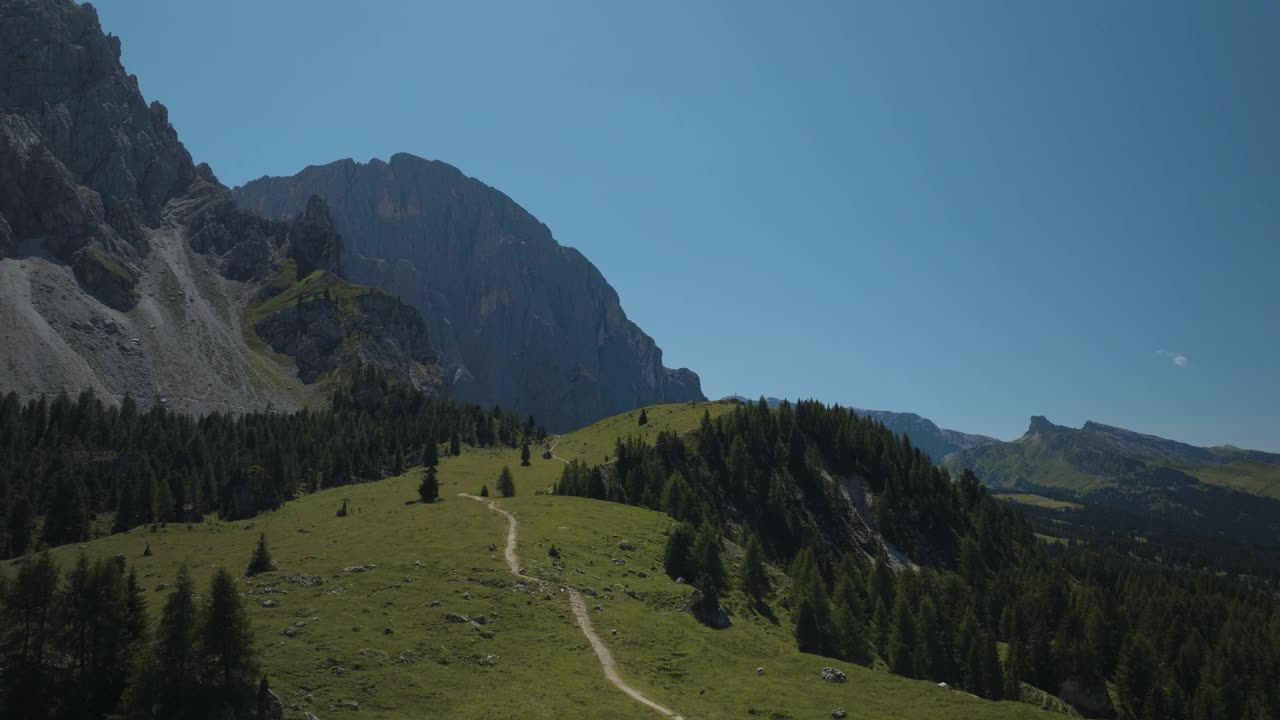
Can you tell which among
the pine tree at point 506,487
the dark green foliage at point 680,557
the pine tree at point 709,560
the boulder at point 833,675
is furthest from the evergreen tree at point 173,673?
the pine tree at point 506,487

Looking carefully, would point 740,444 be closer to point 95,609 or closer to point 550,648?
point 550,648

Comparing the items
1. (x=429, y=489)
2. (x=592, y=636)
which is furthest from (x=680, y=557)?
(x=429, y=489)

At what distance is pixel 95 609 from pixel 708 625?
45131mm

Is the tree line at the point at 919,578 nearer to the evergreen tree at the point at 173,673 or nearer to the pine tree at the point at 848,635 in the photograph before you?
the pine tree at the point at 848,635

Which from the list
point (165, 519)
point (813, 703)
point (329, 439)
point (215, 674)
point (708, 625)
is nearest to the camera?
point (215, 674)

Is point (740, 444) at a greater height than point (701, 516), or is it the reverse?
point (740, 444)

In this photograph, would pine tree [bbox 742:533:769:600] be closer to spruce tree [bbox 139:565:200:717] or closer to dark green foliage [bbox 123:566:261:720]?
dark green foliage [bbox 123:566:261:720]

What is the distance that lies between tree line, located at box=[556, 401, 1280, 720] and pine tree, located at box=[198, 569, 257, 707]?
41.6 meters

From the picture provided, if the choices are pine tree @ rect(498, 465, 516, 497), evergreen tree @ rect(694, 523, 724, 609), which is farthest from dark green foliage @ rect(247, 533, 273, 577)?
pine tree @ rect(498, 465, 516, 497)

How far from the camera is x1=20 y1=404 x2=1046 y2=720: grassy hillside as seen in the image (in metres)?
42.8

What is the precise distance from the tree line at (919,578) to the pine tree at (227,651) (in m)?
41.6

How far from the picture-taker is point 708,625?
64.7 m

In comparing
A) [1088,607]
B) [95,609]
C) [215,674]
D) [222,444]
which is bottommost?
[1088,607]

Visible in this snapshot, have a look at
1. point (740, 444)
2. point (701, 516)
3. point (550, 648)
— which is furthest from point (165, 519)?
point (740, 444)
